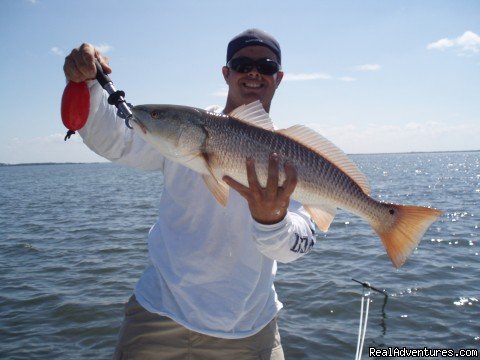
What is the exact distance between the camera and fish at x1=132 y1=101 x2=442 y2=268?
9.57ft

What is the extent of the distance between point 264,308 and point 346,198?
1146 mm

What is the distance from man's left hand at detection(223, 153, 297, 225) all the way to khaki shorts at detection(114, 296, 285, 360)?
103 centimetres

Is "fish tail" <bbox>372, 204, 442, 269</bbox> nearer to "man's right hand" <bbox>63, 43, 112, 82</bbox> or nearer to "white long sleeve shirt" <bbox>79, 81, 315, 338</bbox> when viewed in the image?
"white long sleeve shirt" <bbox>79, 81, 315, 338</bbox>

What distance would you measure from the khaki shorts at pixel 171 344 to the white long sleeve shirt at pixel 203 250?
0.08 metres

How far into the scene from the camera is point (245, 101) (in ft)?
12.4

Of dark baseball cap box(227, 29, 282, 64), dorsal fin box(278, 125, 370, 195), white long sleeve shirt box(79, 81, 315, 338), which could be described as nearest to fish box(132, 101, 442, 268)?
dorsal fin box(278, 125, 370, 195)

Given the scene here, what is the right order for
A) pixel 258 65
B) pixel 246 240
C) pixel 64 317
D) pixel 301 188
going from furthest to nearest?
pixel 64 317 → pixel 258 65 → pixel 246 240 → pixel 301 188

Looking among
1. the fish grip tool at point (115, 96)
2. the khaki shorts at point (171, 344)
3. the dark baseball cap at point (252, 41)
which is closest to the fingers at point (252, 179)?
the fish grip tool at point (115, 96)

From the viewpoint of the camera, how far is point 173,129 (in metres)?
3.04

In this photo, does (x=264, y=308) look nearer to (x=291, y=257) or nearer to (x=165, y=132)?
(x=291, y=257)

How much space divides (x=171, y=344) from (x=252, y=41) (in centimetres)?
273

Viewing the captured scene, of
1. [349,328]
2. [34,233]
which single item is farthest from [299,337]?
[34,233]

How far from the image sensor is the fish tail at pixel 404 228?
310cm

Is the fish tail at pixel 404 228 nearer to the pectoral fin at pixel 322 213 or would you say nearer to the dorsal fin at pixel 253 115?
the pectoral fin at pixel 322 213
